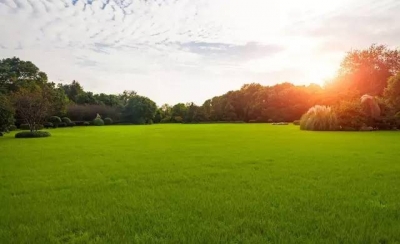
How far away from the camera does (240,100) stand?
6638 cm

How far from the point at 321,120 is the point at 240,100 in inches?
1597

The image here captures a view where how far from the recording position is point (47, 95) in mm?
26375

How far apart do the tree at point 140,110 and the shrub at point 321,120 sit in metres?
38.6

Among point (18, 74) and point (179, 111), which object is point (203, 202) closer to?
point (18, 74)

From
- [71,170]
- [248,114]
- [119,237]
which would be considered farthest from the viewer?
[248,114]

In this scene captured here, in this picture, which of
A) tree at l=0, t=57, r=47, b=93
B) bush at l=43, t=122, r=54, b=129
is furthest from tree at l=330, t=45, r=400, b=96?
tree at l=0, t=57, r=47, b=93

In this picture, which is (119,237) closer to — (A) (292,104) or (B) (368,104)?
(B) (368,104)

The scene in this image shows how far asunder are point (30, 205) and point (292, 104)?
54364 millimetres

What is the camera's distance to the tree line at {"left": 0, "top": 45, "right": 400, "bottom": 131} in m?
26.1

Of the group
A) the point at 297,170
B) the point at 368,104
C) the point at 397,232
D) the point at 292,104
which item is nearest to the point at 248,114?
the point at 292,104

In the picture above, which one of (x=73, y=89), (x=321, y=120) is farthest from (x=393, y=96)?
(x=73, y=89)

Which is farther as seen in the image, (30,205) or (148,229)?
(30,205)

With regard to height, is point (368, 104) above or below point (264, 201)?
above

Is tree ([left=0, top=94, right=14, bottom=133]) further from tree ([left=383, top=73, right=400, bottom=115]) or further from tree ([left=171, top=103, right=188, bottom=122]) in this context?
tree ([left=171, top=103, right=188, bottom=122])
